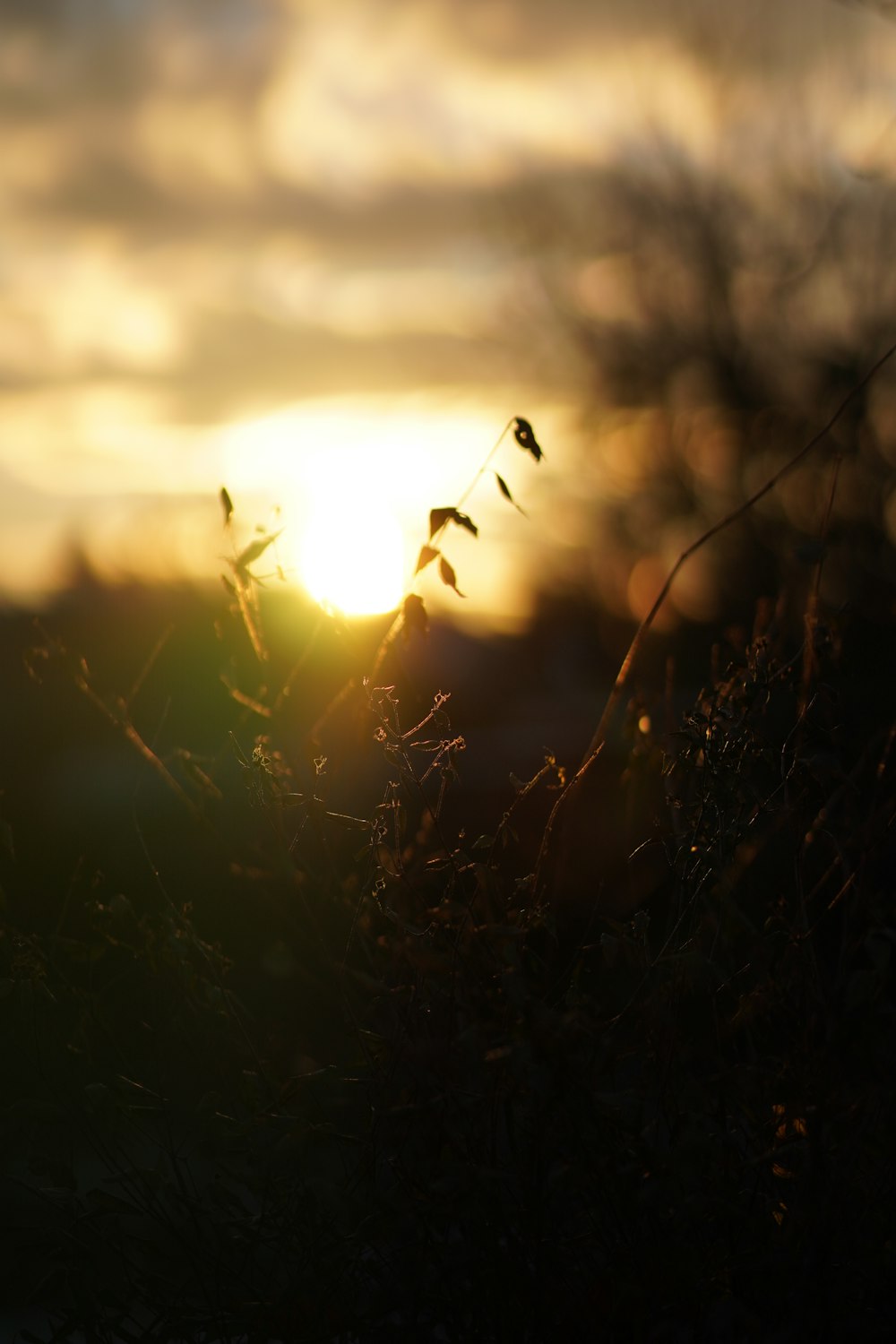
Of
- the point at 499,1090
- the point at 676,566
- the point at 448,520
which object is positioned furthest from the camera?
the point at 448,520

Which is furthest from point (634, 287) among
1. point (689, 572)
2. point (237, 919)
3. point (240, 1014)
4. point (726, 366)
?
point (240, 1014)

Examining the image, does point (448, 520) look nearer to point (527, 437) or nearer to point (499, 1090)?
point (527, 437)

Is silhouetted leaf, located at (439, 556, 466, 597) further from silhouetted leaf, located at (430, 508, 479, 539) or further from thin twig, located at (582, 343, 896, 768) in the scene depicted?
thin twig, located at (582, 343, 896, 768)

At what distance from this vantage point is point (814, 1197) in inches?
71.1

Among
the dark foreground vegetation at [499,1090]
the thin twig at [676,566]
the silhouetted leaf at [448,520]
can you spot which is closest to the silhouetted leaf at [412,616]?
the dark foreground vegetation at [499,1090]

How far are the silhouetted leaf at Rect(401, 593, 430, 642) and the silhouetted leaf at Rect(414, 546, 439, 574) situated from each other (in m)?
0.07

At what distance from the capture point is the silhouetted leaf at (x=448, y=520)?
2.15 meters

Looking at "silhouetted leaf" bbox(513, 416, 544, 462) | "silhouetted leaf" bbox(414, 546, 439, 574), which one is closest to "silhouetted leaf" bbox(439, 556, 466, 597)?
"silhouetted leaf" bbox(414, 546, 439, 574)

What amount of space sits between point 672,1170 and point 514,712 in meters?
10.7

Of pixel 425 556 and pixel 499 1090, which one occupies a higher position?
pixel 425 556

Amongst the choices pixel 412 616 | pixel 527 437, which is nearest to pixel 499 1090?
pixel 412 616

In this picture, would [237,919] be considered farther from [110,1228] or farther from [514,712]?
[514,712]

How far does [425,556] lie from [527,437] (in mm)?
284

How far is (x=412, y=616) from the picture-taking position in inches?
90.3
